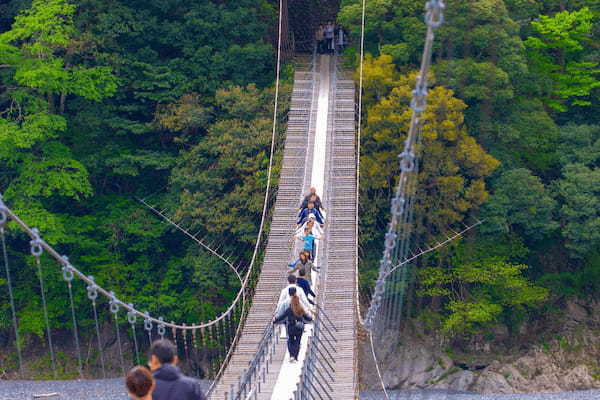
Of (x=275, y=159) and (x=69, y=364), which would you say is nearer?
(x=275, y=159)

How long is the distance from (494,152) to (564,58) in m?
2.53

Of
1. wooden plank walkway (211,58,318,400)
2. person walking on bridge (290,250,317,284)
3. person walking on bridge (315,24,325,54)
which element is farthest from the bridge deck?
person walking on bridge (315,24,325,54)

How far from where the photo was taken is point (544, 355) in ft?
52.2

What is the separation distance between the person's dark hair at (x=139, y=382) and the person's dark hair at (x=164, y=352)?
44 centimetres

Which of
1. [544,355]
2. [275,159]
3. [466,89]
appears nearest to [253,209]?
[275,159]

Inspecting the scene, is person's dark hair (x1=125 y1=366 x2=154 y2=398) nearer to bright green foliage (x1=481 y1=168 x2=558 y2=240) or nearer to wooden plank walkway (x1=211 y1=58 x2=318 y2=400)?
wooden plank walkway (x1=211 y1=58 x2=318 y2=400)

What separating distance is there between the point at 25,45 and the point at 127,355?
5914 mm

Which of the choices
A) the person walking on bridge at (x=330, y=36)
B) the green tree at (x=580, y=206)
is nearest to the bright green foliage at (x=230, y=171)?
the person walking on bridge at (x=330, y=36)

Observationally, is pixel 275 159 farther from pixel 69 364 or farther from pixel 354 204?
pixel 69 364

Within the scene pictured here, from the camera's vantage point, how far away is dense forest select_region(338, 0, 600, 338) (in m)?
15.0

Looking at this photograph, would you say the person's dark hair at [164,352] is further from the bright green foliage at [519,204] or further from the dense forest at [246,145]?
the bright green foliage at [519,204]

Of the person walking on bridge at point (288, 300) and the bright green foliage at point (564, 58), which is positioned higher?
the bright green foliage at point (564, 58)

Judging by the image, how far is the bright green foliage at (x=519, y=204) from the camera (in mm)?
15453

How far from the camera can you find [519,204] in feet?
51.3
